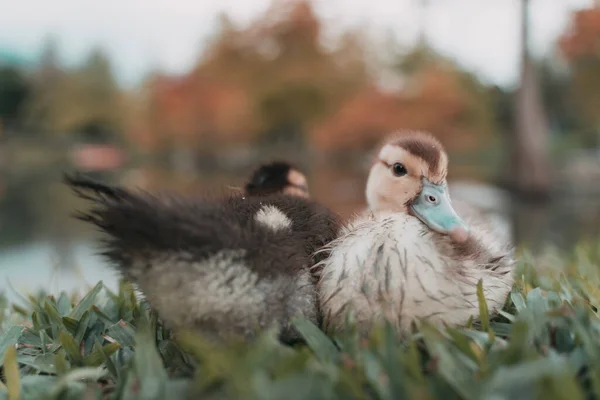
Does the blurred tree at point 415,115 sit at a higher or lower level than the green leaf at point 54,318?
higher

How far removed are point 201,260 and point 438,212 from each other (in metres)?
0.44

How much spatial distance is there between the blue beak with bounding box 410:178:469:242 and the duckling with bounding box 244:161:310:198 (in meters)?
0.59

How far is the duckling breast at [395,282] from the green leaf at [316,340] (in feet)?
0.16

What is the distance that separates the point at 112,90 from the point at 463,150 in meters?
4.40

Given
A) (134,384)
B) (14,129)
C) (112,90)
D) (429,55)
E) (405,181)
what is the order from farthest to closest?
(429,55) → (112,90) → (14,129) → (405,181) → (134,384)

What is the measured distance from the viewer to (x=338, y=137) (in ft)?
21.3

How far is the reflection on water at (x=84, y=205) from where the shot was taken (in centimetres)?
277

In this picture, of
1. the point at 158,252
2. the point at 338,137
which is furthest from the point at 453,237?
the point at 338,137

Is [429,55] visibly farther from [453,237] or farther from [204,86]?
[453,237]

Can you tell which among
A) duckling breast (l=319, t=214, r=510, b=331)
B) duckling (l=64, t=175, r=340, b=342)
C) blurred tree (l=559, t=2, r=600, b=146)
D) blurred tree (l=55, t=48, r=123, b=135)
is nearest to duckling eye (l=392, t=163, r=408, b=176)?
duckling breast (l=319, t=214, r=510, b=331)

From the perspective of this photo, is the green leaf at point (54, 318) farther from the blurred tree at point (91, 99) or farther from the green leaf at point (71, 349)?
the blurred tree at point (91, 99)

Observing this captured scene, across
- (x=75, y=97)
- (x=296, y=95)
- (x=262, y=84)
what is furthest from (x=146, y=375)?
(x=262, y=84)

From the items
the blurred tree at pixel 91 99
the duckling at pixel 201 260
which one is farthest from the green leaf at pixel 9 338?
the blurred tree at pixel 91 99

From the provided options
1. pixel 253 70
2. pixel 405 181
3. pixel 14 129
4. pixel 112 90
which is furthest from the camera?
pixel 253 70
